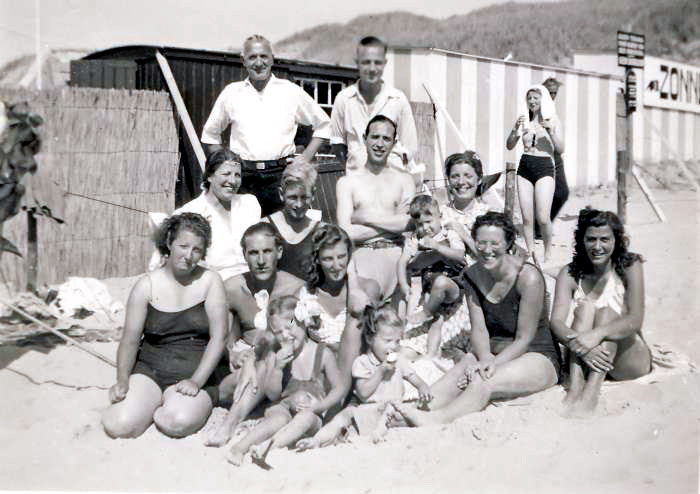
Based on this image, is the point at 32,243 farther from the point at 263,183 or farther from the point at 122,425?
the point at 122,425

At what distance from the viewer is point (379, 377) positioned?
3430 mm

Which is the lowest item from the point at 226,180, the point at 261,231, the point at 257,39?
the point at 261,231

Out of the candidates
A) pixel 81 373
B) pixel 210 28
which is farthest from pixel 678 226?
pixel 81 373

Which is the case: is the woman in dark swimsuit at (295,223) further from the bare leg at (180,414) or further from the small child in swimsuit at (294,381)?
the bare leg at (180,414)

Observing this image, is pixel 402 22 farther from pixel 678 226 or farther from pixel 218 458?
pixel 218 458

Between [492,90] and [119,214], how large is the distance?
2899 mm

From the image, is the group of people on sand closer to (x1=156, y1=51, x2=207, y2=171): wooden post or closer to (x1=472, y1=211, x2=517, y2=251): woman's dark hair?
(x1=472, y1=211, x2=517, y2=251): woman's dark hair

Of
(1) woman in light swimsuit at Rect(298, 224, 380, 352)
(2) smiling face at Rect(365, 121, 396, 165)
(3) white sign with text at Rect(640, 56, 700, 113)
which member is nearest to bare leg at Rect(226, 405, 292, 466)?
(1) woman in light swimsuit at Rect(298, 224, 380, 352)

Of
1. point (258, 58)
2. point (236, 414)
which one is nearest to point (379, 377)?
point (236, 414)

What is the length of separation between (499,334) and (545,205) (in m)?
1.37

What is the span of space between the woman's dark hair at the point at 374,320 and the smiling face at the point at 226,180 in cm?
95

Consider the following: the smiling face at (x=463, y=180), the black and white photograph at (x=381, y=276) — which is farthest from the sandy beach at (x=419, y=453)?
the smiling face at (x=463, y=180)

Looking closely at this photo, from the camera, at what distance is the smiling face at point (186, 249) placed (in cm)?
341

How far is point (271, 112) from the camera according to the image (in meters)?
4.37
